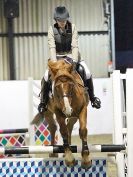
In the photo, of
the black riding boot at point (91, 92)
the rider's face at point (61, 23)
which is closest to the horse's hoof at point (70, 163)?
the black riding boot at point (91, 92)

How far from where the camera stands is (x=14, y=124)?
11758mm

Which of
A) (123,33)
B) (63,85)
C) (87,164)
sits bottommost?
(87,164)

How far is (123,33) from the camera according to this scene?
14.6 metres

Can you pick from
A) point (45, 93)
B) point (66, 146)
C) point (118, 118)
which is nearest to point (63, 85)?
point (66, 146)

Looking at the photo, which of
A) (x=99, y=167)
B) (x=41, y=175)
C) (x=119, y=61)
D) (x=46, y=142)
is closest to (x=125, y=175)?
(x=99, y=167)

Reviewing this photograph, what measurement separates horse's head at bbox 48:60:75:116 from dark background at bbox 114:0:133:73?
10698 mm

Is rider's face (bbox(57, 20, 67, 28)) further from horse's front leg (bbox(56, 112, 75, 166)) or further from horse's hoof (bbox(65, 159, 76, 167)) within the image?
horse's hoof (bbox(65, 159, 76, 167))

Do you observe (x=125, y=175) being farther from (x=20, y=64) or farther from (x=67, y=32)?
(x=20, y=64)

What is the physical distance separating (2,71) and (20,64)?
543 mm

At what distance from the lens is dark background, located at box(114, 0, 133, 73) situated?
569 inches

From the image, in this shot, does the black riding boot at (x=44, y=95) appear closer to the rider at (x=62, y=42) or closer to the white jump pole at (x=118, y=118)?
the rider at (x=62, y=42)

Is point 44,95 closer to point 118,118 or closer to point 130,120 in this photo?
point 118,118

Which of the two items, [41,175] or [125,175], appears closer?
[41,175]

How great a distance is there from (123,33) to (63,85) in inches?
441
